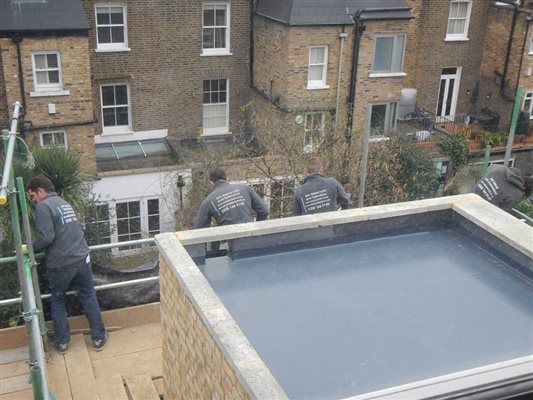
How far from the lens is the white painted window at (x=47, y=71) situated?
1877cm

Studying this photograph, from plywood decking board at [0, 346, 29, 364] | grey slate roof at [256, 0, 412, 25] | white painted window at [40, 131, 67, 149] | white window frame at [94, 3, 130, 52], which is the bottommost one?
white painted window at [40, 131, 67, 149]

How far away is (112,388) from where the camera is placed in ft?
21.1

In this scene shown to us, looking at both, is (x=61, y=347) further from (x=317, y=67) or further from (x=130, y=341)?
(x=317, y=67)

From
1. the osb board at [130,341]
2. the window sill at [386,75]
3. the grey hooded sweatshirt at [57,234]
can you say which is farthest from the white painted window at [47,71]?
the grey hooded sweatshirt at [57,234]

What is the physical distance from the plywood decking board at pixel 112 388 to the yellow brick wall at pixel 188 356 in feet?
1.56

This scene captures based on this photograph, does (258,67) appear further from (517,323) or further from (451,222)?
(517,323)

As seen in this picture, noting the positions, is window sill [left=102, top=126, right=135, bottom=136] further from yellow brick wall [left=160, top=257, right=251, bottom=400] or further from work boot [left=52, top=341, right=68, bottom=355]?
yellow brick wall [left=160, top=257, right=251, bottom=400]

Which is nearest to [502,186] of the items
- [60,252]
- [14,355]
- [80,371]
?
[60,252]

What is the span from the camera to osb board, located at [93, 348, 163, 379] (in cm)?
672

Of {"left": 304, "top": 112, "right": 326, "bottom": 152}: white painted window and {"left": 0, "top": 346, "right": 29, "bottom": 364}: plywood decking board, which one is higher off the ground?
{"left": 304, "top": 112, "right": 326, "bottom": 152}: white painted window

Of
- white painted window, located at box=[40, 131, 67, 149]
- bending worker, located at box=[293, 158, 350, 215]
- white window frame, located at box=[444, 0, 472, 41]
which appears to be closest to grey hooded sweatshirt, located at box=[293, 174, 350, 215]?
bending worker, located at box=[293, 158, 350, 215]

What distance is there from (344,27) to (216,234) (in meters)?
16.8

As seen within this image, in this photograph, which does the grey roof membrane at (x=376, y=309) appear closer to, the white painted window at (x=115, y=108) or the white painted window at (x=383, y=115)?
the white painted window at (x=383, y=115)

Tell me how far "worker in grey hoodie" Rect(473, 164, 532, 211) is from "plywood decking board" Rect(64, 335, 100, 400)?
5322 mm
